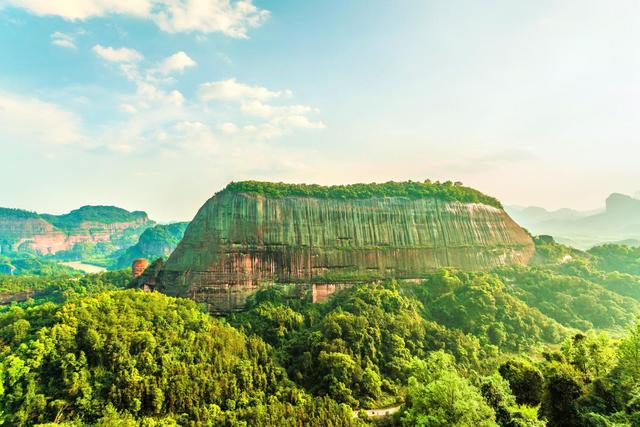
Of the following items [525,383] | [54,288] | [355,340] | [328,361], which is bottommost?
[328,361]

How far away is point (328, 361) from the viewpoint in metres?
38.7

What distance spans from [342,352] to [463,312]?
22104 millimetres

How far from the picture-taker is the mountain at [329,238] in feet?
185

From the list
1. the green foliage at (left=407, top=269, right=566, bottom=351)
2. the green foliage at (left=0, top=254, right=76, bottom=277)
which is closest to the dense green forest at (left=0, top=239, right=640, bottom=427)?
the green foliage at (left=407, top=269, right=566, bottom=351)

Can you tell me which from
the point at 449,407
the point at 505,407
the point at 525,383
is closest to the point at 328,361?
the point at 449,407

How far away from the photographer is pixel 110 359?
31766mm

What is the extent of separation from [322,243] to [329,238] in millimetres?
1676

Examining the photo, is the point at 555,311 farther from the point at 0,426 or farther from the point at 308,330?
the point at 0,426

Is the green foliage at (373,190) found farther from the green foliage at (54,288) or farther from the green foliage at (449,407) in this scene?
the green foliage at (449,407)

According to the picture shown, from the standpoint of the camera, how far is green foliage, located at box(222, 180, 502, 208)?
64188 mm

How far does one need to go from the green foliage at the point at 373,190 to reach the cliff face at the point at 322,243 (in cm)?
114

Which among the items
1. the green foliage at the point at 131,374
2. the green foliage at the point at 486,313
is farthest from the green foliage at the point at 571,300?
the green foliage at the point at 131,374

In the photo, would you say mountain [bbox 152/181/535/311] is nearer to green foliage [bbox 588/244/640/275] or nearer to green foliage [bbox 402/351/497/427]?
green foliage [bbox 588/244/640/275]

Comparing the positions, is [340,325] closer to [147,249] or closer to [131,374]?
[131,374]
